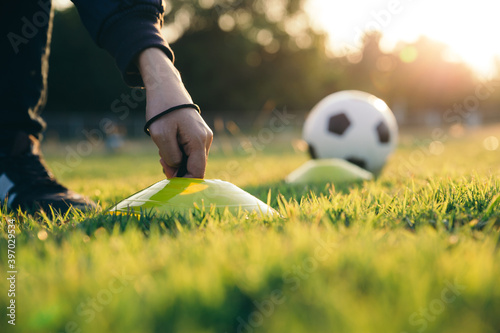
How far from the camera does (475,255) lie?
1.01 m

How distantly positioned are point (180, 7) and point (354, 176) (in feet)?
80.9

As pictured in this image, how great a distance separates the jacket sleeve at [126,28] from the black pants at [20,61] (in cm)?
67

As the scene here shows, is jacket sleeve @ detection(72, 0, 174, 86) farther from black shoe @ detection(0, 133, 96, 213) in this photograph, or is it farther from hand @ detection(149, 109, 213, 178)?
black shoe @ detection(0, 133, 96, 213)

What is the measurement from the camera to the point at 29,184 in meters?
2.21

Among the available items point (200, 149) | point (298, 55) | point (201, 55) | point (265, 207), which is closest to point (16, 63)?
point (200, 149)

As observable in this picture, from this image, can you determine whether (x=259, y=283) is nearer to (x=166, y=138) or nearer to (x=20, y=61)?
(x=166, y=138)

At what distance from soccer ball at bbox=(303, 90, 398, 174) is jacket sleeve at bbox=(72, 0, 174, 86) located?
3.14m

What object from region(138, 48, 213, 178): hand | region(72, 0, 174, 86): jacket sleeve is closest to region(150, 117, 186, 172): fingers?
region(138, 48, 213, 178): hand

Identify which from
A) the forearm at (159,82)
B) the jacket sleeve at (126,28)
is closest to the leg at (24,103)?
the jacket sleeve at (126,28)

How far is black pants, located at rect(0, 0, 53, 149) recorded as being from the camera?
2.36m

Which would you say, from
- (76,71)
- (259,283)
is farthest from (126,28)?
(76,71)

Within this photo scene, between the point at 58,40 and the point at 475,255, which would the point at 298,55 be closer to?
the point at 58,40

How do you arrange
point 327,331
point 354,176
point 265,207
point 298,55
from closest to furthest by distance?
point 327,331, point 265,207, point 354,176, point 298,55

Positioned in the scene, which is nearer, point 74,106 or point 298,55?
point 74,106
